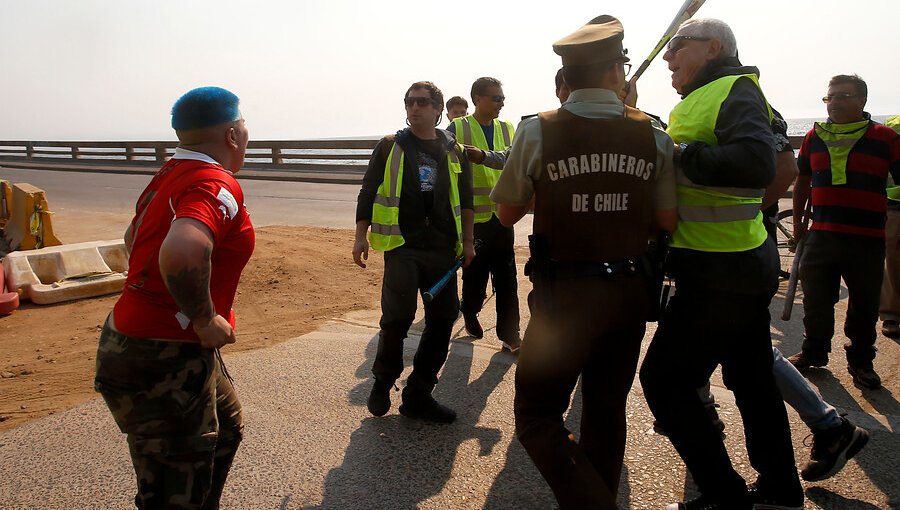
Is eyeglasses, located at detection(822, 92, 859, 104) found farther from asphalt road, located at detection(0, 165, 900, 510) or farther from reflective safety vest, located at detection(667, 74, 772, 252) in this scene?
reflective safety vest, located at detection(667, 74, 772, 252)

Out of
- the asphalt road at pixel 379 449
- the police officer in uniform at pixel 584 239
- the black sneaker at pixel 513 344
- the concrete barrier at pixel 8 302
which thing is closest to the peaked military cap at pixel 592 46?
the police officer in uniform at pixel 584 239

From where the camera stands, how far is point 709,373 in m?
2.64

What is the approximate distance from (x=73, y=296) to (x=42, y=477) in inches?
145

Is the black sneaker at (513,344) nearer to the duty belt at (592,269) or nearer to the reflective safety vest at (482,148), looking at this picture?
the reflective safety vest at (482,148)

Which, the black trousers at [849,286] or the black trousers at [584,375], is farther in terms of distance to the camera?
the black trousers at [849,286]

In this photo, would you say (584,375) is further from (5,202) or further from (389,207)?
(5,202)

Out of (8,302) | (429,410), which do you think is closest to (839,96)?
(429,410)

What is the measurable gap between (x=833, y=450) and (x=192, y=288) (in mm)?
2763

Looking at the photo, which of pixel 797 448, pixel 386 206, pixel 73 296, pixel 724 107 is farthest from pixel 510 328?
pixel 73 296

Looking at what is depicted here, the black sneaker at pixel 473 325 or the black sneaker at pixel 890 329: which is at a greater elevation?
the black sneaker at pixel 890 329

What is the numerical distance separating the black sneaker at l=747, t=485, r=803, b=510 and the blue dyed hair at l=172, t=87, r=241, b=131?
2.50 meters

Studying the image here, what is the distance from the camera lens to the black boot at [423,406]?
147 inches

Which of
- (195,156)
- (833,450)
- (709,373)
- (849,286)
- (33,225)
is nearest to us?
(195,156)

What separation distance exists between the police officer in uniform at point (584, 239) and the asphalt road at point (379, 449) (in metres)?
0.50
